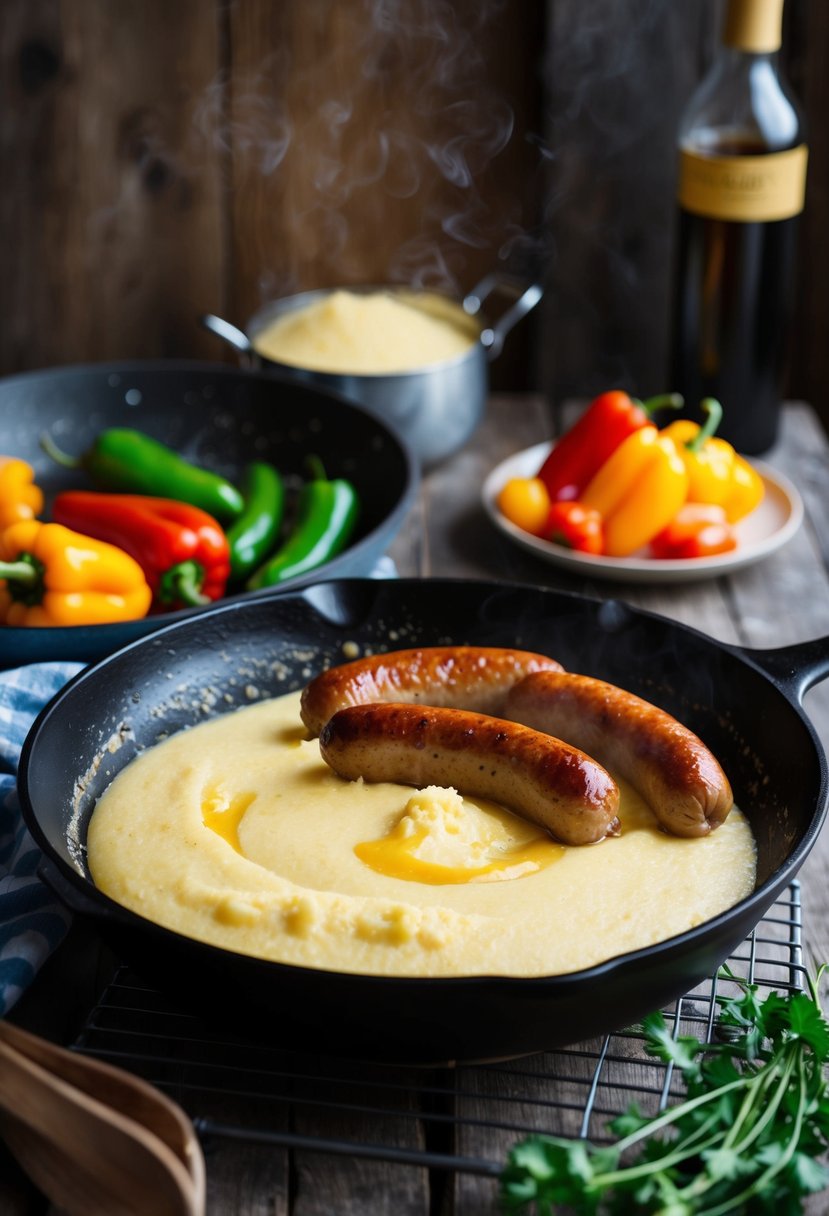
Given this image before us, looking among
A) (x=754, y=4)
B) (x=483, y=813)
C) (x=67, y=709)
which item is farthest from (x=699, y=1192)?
(x=754, y=4)

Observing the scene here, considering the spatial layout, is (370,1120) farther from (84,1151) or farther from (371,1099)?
(84,1151)

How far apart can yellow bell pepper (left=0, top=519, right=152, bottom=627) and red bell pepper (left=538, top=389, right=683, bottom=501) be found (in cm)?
112

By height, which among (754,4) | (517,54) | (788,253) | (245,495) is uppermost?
(754,4)

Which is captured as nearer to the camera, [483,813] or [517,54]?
[483,813]

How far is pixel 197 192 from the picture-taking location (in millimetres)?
4184

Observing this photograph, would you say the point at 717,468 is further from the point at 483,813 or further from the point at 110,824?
the point at 110,824

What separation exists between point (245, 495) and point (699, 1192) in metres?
2.13

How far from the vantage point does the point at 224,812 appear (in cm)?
192

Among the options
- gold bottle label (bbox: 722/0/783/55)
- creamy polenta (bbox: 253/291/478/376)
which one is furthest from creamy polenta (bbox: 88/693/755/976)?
gold bottle label (bbox: 722/0/783/55)

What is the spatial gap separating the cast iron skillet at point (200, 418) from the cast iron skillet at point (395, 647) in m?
0.81

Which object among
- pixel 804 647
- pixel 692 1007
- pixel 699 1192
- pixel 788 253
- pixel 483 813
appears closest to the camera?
pixel 699 1192

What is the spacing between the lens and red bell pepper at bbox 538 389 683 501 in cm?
317

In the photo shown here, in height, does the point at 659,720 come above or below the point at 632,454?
above

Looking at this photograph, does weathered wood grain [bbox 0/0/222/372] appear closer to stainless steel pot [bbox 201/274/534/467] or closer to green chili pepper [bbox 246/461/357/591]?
stainless steel pot [bbox 201/274/534/467]
